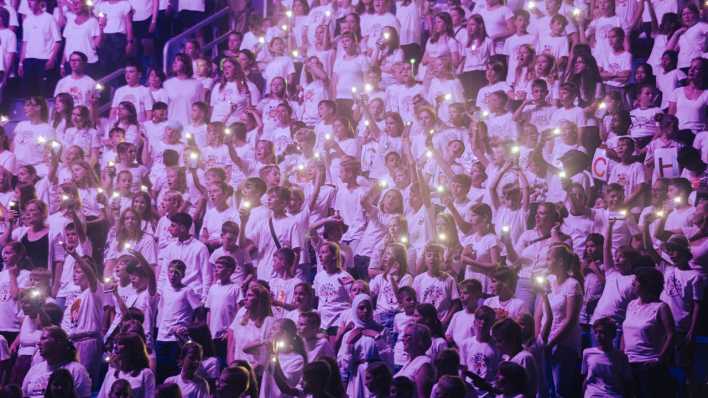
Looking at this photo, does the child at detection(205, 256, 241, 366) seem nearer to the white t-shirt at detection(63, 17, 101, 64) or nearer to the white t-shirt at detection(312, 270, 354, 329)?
the white t-shirt at detection(312, 270, 354, 329)

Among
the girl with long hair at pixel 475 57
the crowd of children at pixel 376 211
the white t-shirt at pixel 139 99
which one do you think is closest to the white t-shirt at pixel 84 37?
the crowd of children at pixel 376 211

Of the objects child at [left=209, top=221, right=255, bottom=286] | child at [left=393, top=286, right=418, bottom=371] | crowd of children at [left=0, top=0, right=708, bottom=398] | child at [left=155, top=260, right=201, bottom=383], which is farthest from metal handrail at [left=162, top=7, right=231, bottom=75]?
child at [left=393, top=286, right=418, bottom=371]

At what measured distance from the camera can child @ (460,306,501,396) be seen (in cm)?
859

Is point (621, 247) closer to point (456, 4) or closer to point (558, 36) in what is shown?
point (558, 36)

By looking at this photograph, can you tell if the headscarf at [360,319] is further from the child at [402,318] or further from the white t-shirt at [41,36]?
the white t-shirt at [41,36]

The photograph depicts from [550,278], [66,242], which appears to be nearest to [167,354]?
[66,242]

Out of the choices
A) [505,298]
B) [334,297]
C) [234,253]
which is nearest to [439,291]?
[505,298]

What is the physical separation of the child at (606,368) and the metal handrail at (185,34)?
8210 mm

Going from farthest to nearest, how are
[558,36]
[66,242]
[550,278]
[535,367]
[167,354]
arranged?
[558,36], [66,242], [167,354], [550,278], [535,367]

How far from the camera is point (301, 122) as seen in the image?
12820 mm

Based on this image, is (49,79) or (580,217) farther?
(49,79)

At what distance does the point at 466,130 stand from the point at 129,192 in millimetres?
3651

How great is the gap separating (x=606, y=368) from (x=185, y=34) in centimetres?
876

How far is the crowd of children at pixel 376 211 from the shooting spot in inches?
344
